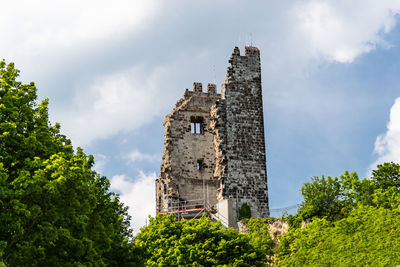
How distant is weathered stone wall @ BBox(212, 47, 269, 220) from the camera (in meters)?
36.1

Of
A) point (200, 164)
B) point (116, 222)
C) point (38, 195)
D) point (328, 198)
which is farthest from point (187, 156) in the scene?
point (38, 195)

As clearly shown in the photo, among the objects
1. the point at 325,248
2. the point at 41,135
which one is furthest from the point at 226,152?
the point at 41,135

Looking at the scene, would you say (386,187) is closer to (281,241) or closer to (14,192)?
(281,241)

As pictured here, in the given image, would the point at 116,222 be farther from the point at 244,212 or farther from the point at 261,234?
the point at 244,212

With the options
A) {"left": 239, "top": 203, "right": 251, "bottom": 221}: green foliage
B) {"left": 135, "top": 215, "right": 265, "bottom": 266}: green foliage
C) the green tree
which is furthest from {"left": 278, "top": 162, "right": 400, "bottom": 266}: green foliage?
the green tree

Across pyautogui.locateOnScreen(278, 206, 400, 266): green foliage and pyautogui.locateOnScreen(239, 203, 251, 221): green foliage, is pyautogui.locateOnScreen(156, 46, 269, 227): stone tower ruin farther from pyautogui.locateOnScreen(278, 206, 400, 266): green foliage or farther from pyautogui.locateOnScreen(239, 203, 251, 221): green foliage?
pyautogui.locateOnScreen(278, 206, 400, 266): green foliage

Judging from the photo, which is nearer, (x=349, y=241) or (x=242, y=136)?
(x=349, y=241)

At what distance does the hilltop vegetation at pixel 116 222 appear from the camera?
16984 millimetres

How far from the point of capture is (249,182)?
36344mm

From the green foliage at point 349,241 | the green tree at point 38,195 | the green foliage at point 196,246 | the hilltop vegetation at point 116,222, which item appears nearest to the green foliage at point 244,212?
the hilltop vegetation at point 116,222

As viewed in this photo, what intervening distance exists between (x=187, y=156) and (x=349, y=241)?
1609 centimetres

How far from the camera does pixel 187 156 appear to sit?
40.7 meters

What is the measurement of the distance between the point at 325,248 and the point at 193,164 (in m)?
14.7

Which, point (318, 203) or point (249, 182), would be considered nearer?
point (318, 203)
